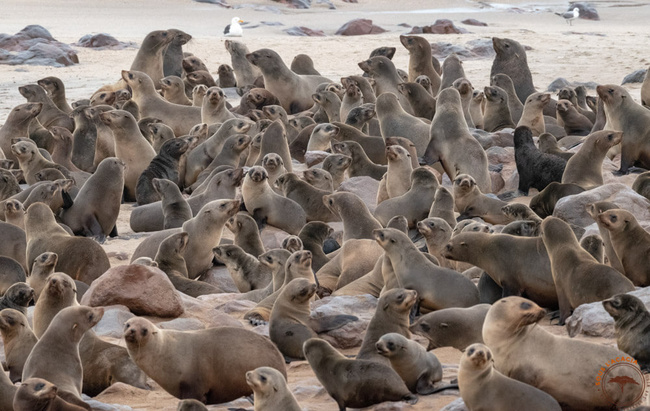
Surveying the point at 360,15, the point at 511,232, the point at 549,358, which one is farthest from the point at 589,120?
the point at 360,15

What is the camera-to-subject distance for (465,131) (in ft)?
34.5

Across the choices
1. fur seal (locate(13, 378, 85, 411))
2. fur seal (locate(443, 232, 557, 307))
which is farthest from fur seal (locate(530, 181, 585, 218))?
fur seal (locate(13, 378, 85, 411))

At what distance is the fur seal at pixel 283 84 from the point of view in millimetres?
14586

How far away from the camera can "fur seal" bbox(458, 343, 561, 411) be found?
416cm

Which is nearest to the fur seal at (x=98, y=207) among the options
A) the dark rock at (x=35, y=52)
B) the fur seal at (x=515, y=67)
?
the fur seal at (x=515, y=67)

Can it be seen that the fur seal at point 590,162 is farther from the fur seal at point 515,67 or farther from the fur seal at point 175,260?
the fur seal at point 515,67

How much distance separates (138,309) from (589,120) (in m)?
8.03

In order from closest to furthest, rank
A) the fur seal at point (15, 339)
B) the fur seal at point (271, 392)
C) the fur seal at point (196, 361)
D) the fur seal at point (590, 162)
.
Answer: the fur seal at point (271, 392)
the fur seal at point (196, 361)
the fur seal at point (15, 339)
the fur seal at point (590, 162)

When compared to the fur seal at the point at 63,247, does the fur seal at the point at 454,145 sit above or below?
above

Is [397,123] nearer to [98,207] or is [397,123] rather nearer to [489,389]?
[98,207]

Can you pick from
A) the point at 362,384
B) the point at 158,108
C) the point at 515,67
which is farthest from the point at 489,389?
the point at 515,67

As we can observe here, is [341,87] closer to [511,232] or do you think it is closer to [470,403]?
[511,232]

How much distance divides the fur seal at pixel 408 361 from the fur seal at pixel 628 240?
217 cm

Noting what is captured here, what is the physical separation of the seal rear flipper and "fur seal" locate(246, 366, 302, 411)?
4.95 feet
